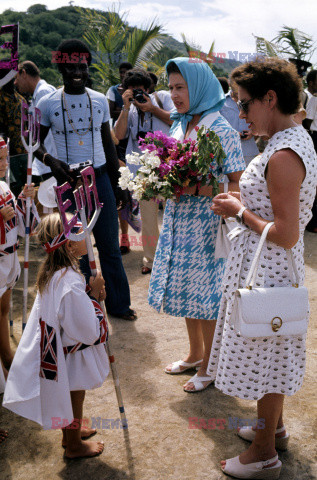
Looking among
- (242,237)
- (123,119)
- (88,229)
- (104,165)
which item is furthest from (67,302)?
(123,119)

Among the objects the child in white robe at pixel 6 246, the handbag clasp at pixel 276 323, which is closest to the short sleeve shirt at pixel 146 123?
the child in white robe at pixel 6 246

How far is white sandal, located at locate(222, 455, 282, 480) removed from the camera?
8.55ft

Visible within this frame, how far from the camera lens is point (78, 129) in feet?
13.5

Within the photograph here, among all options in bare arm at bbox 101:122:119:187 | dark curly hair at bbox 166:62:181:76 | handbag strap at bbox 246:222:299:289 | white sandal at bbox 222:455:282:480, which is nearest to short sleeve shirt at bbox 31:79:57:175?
bare arm at bbox 101:122:119:187

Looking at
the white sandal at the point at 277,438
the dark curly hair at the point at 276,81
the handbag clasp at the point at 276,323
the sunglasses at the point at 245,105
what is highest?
the dark curly hair at the point at 276,81

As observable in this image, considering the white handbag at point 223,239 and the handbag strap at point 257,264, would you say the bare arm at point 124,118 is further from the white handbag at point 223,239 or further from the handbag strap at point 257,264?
the handbag strap at point 257,264

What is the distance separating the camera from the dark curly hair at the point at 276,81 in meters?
2.26

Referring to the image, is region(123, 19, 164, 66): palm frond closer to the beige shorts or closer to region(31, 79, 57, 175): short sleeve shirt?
region(31, 79, 57, 175): short sleeve shirt

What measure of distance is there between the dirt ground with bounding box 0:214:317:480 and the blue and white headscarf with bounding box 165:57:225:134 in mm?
1973

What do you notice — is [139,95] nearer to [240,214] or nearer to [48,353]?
[240,214]

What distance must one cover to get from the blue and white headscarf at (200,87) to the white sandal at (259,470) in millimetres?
2169

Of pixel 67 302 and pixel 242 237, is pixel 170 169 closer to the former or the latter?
pixel 242 237

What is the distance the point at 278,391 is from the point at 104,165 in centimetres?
260

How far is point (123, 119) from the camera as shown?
562cm
